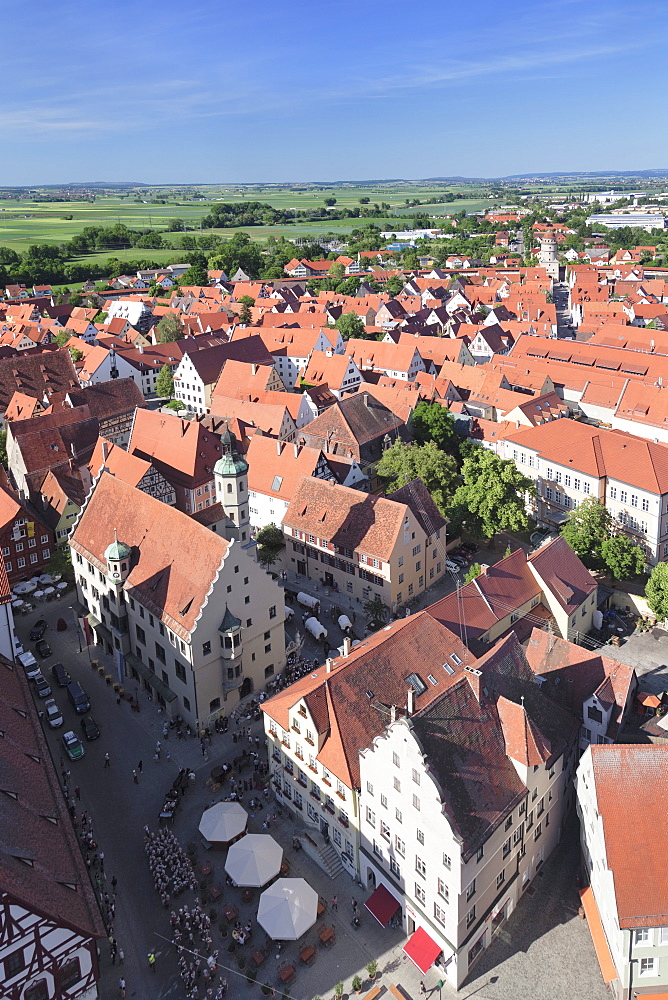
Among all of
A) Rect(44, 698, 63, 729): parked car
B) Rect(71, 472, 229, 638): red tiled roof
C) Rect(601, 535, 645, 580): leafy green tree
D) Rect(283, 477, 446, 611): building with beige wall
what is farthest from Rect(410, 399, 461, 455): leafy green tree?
Rect(44, 698, 63, 729): parked car

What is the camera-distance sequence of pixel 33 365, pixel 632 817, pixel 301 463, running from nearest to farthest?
1. pixel 632 817
2. pixel 301 463
3. pixel 33 365

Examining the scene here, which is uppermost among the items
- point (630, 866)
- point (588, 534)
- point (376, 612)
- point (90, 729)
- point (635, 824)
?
point (635, 824)

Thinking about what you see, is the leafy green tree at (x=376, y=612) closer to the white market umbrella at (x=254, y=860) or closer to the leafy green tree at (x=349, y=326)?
the white market umbrella at (x=254, y=860)

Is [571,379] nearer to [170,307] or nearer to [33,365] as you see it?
[33,365]

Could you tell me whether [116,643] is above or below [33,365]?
below

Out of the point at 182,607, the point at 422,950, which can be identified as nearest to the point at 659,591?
the point at 422,950

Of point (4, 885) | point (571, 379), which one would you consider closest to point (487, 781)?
point (4, 885)

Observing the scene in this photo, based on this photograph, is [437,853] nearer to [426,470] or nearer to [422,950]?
[422,950]
